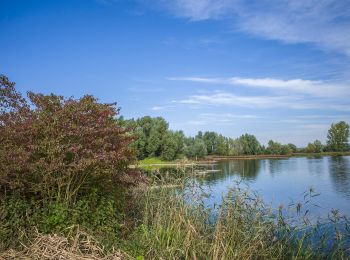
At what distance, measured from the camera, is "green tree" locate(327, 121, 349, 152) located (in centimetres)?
10505

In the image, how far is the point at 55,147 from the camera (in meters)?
6.41

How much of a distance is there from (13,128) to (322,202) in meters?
14.6

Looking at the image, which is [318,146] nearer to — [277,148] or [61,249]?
[277,148]

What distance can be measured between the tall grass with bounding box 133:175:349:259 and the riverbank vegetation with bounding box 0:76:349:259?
0.02m

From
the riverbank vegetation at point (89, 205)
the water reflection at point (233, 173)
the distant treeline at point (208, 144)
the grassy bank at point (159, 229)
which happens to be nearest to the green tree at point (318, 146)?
the distant treeline at point (208, 144)

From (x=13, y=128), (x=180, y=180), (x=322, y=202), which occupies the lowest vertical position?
(x=322, y=202)

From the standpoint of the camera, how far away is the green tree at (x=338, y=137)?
105050 millimetres

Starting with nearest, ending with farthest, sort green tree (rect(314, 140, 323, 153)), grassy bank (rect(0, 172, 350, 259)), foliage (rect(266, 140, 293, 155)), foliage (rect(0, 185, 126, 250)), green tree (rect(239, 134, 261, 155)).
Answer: grassy bank (rect(0, 172, 350, 259))
foliage (rect(0, 185, 126, 250))
green tree (rect(239, 134, 261, 155))
foliage (rect(266, 140, 293, 155))
green tree (rect(314, 140, 323, 153))

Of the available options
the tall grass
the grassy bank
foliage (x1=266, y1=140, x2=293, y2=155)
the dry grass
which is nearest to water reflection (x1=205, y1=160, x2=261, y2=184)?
the tall grass

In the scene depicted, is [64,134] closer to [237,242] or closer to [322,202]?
[237,242]

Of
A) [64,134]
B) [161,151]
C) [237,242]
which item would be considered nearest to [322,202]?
[237,242]

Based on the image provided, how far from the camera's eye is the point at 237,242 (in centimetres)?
593

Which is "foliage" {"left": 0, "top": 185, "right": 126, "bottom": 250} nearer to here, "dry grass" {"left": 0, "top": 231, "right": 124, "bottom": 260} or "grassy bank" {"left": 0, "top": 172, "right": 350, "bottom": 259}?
"grassy bank" {"left": 0, "top": 172, "right": 350, "bottom": 259}

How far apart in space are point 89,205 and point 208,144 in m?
90.4
